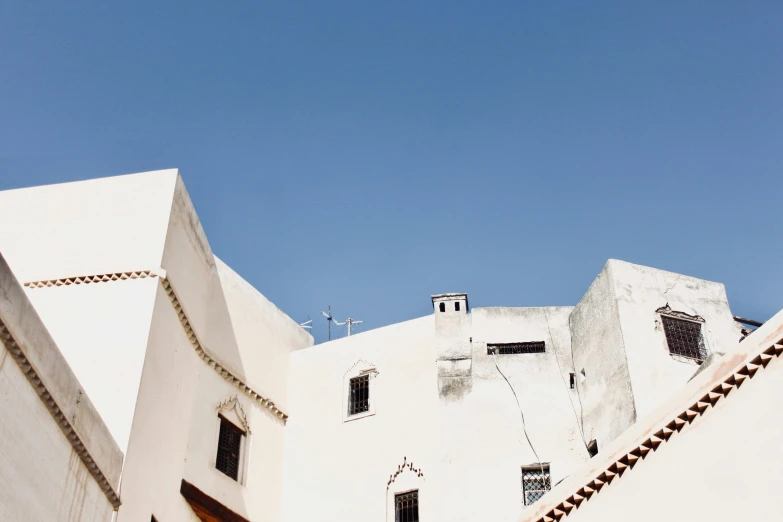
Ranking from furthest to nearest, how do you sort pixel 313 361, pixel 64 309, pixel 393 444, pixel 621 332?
pixel 313 361 < pixel 393 444 < pixel 621 332 < pixel 64 309

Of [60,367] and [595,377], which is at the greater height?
[595,377]

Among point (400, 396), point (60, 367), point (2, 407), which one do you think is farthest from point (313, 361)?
point (2, 407)

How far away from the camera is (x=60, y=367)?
405 inches

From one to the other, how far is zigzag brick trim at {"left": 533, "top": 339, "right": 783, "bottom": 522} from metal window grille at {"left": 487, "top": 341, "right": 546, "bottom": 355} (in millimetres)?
8615

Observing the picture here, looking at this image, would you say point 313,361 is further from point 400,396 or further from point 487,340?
point 487,340

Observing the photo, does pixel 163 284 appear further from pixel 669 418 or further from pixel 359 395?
pixel 669 418

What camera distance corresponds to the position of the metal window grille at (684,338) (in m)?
16.2

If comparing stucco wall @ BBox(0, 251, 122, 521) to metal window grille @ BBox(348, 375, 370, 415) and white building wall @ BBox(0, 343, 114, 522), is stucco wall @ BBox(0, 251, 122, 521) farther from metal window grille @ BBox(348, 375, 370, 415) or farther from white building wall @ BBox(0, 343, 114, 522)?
metal window grille @ BBox(348, 375, 370, 415)

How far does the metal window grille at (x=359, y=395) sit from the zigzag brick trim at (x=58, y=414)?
22.6ft

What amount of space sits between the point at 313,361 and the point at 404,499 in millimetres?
3755

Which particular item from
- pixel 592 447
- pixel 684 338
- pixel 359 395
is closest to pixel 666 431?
pixel 592 447

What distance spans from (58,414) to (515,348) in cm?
972

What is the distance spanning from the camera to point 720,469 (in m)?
8.09

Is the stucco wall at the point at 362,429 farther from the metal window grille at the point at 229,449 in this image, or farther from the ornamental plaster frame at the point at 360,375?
the metal window grille at the point at 229,449
